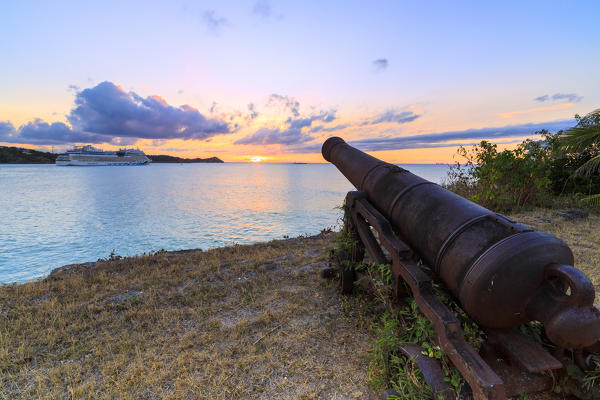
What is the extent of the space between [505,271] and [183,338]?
4.04m

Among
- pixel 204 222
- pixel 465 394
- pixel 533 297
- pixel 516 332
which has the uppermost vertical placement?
pixel 533 297

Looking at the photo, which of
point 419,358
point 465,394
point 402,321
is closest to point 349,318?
point 402,321

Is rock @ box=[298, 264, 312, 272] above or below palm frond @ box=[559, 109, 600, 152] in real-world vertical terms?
below

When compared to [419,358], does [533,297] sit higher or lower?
higher

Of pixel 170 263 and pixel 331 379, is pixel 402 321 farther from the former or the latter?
pixel 170 263

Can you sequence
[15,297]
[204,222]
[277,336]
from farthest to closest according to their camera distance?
1. [204,222]
2. [15,297]
3. [277,336]

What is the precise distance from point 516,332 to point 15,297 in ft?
27.6

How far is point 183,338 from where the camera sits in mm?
4133

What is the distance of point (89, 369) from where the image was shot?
3.52 m

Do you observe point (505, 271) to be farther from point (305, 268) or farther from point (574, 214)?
point (574, 214)

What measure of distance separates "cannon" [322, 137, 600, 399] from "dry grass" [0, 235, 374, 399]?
133cm

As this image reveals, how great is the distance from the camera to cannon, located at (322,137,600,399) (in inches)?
77.8

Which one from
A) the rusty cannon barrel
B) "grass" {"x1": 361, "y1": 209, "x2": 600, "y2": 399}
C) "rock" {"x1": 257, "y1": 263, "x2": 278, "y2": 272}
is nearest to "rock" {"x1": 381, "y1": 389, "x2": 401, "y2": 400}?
"grass" {"x1": 361, "y1": 209, "x2": 600, "y2": 399}

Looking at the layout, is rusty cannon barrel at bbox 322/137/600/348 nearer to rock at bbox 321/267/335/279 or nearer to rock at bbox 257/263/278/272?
rock at bbox 321/267/335/279
